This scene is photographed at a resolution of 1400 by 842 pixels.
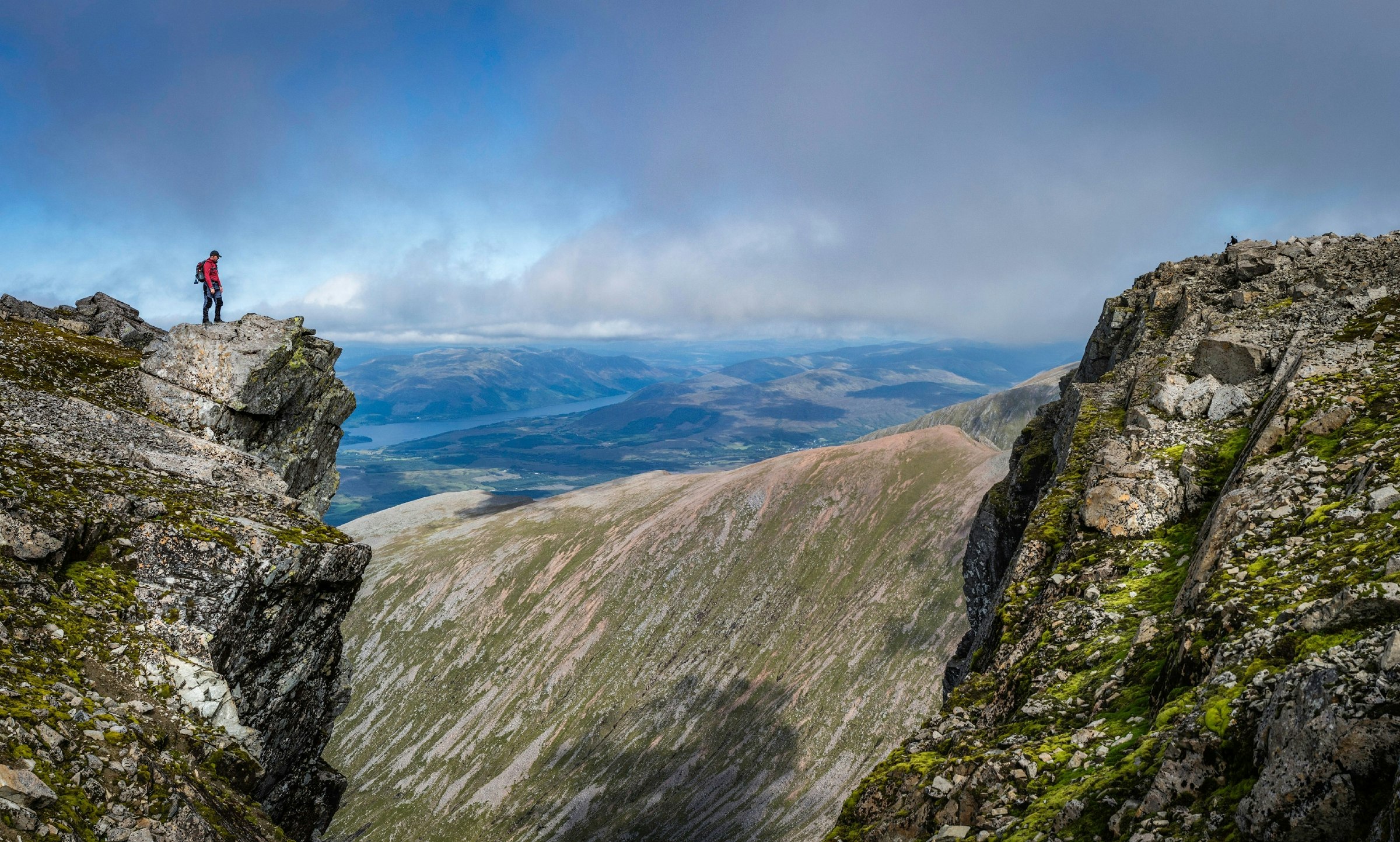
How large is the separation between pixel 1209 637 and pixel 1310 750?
4.14 metres

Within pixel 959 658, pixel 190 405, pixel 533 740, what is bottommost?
pixel 533 740

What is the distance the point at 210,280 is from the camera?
34.4 metres

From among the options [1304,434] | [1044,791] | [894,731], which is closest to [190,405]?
[1044,791]

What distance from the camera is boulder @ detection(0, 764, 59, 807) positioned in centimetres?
1010

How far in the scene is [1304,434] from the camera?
14375mm

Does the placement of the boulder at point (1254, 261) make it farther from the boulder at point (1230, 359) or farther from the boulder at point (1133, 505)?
the boulder at point (1133, 505)

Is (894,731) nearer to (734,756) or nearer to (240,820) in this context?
(734,756)

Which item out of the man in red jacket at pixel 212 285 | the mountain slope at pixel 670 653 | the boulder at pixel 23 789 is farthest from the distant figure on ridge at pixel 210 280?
the mountain slope at pixel 670 653

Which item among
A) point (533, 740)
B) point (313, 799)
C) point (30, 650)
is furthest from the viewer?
point (533, 740)

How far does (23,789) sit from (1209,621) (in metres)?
19.1

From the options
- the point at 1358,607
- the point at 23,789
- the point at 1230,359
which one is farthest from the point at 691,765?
the point at 1358,607

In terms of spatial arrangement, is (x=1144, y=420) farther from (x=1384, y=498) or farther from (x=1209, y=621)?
(x=1209, y=621)

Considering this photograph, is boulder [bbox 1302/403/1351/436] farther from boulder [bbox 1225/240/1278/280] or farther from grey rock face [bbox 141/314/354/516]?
grey rock face [bbox 141/314/354/516]

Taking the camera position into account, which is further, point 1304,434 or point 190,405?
point 190,405
